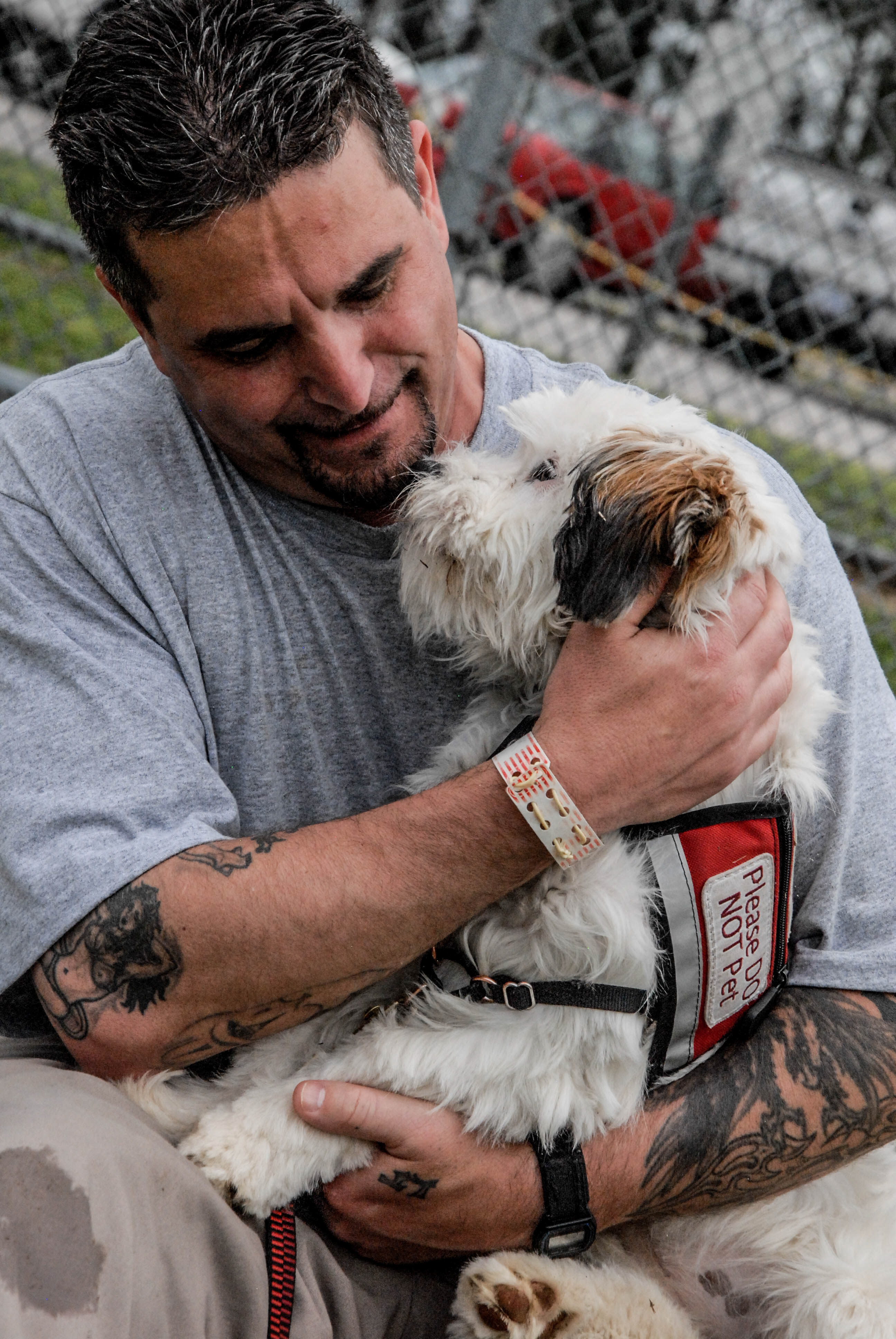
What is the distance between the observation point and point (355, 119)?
6.88 feet

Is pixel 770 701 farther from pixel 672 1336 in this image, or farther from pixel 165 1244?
pixel 165 1244

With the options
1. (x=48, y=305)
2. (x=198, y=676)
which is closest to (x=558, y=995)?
(x=198, y=676)

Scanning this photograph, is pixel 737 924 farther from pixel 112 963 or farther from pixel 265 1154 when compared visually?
pixel 112 963

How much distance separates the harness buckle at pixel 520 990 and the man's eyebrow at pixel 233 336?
50.2 inches

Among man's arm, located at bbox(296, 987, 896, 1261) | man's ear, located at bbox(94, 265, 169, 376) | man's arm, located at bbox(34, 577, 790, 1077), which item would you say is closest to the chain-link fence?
man's ear, located at bbox(94, 265, 169, 376)

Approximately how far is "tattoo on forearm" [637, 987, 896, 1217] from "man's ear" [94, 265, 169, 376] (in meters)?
1.74

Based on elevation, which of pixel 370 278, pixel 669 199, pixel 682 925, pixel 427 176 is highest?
pixel 427 176

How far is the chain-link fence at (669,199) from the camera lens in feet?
13.9

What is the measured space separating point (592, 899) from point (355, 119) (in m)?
1.50

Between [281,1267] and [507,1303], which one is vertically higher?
[281,1267]

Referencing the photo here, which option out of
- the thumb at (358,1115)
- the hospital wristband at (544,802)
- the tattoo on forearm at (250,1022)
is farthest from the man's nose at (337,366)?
the thumb at (358,1115)

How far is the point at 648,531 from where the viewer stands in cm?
199

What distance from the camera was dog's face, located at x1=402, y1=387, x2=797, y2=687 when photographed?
6.66ft

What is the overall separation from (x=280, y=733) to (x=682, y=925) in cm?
86
